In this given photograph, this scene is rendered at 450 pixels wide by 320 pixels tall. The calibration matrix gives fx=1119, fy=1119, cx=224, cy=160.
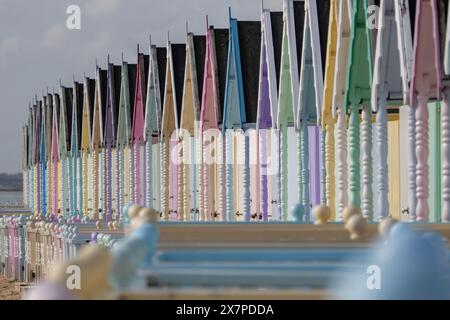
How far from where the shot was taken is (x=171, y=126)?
24859 mm

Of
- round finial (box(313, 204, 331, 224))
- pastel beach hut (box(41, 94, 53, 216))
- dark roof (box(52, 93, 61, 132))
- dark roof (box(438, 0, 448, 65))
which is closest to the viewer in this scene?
round finial (box(313, 204, 331, 224))

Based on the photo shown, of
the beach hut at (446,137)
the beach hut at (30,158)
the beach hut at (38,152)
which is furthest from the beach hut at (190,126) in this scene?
the beach hut at (30,158)

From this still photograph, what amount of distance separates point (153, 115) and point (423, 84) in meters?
15.2

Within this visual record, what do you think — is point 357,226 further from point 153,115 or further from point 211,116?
point 153,115

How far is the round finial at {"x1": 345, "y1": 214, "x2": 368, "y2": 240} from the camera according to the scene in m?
5.84

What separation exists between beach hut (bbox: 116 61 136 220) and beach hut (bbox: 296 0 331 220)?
36.2ft

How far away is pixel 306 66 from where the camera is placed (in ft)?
56.4

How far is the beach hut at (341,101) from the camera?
1395cm

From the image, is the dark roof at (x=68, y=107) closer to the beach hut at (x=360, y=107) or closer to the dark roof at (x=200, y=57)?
the dark roof at (x=200, y=57)

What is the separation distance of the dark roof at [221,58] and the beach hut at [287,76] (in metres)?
3.06

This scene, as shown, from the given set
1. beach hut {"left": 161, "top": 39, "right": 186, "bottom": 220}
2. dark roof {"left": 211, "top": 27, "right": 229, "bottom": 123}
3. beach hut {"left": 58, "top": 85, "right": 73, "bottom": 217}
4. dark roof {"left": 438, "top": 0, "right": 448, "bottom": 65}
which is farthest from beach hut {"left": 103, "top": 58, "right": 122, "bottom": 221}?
dark roof {"left": 438, "top": 0, "right": 448, "bottom": 65}

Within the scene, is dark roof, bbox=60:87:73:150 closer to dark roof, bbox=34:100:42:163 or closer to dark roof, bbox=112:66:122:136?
dark roof, bbox=34:100:42:163

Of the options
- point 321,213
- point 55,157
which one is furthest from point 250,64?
point 55,157
